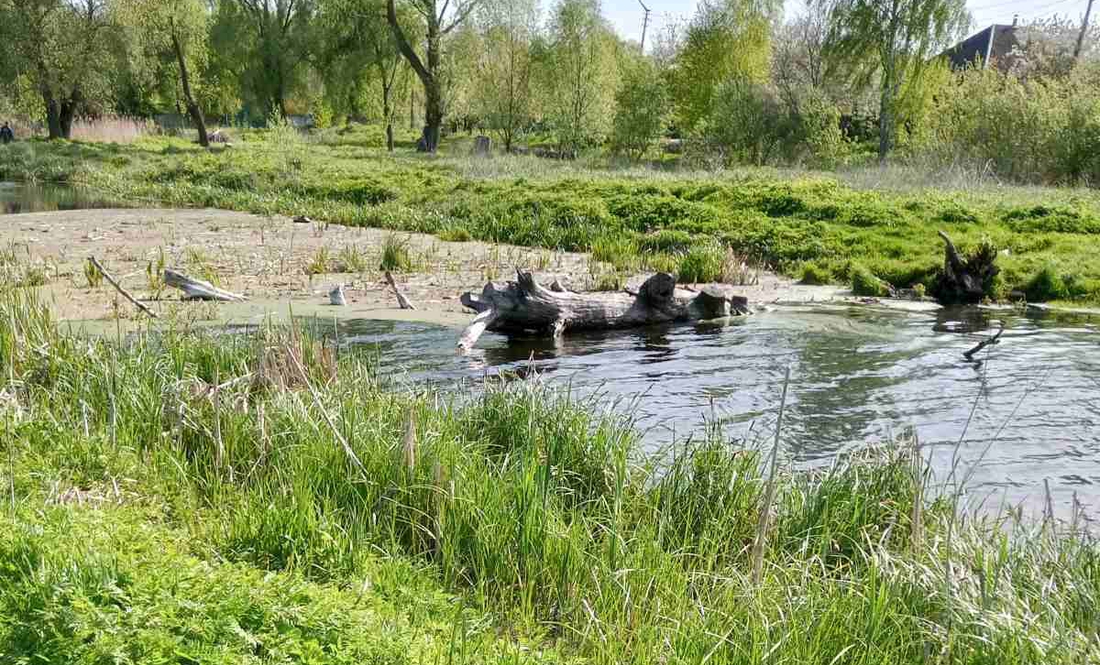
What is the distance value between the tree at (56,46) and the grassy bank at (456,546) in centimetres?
4308

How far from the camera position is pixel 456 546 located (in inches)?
185

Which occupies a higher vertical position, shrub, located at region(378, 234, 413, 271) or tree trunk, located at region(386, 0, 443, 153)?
tree trunk, located at region(386, 0, 443, 153)

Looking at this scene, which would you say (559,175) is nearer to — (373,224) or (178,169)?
(373,224)

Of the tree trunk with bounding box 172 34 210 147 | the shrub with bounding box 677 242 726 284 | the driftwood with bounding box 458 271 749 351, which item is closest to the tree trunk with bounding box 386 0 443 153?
the tree trunk with bounding box 172 34 210 147

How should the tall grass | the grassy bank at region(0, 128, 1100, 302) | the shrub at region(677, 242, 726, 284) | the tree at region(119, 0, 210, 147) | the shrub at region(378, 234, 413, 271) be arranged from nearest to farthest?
the shrub at region(677, 242, 726, 284) < the shrub at region(378, 234, 413, 271) < the grassy bank at region(0, 128, 1100, 302) < the tree at region(119, 0, 210, 147) < the tall grass

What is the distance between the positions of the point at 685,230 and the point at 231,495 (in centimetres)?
1528

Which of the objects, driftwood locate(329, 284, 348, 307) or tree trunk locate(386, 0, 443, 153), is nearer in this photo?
driftwood locate(329, 284, 348, 307)

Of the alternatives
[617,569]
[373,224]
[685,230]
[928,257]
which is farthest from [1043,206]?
[617,569]

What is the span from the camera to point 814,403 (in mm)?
9273

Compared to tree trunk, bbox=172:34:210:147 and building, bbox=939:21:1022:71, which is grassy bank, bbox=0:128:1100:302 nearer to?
tree trunk, bbox=172:34:210:147

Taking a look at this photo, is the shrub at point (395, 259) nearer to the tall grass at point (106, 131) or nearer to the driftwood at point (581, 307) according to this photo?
the driftwood at point (581, 307)

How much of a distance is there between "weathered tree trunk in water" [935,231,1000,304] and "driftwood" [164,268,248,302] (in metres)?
11.3

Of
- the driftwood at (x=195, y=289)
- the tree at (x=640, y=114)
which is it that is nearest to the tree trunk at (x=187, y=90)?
the tree at (x=640, y=114)

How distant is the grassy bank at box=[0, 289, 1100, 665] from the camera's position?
3559 mm
